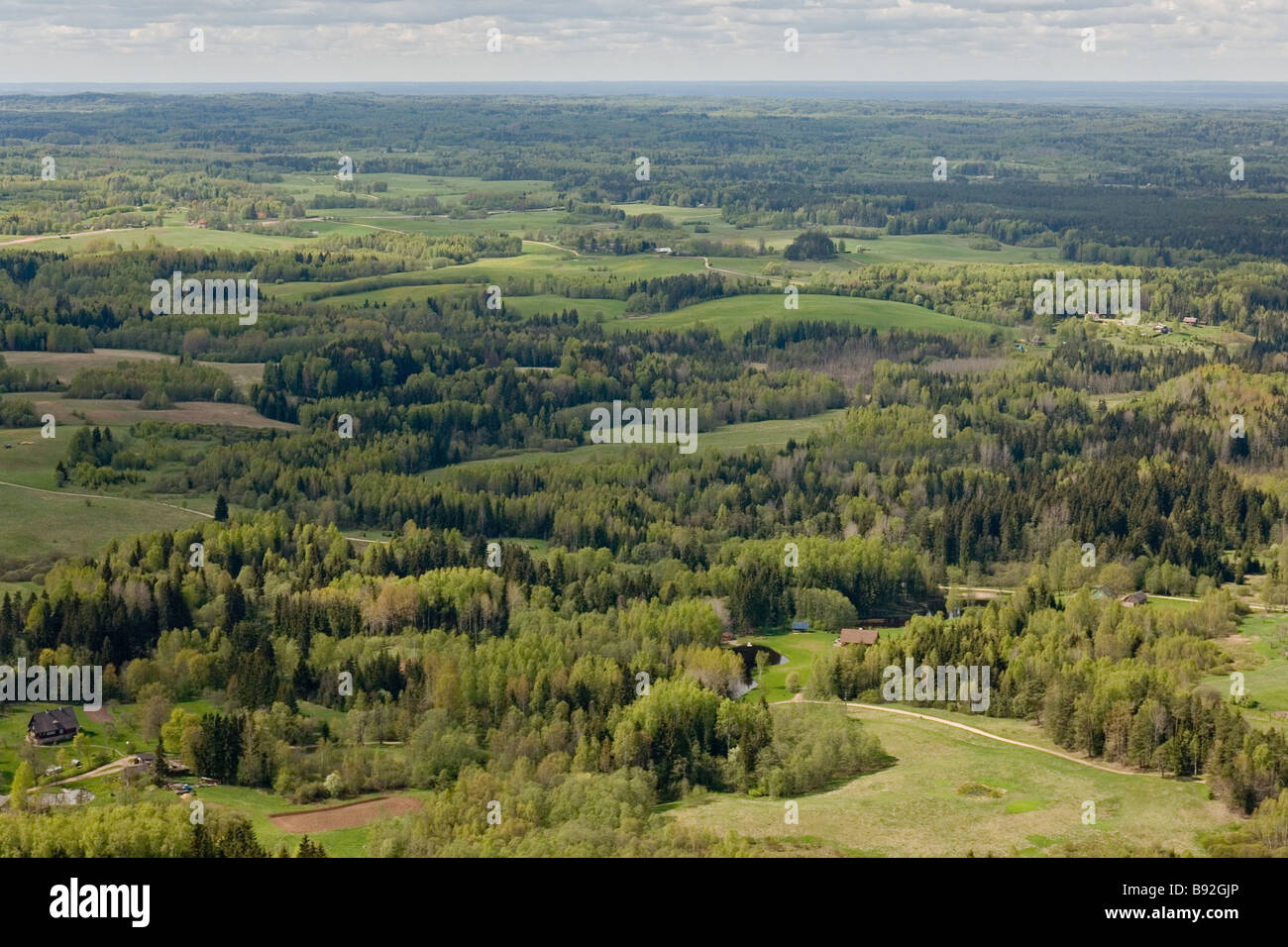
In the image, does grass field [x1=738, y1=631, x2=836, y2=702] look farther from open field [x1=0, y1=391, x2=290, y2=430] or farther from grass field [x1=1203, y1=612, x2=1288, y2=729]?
open field [x1=0, y1=391, x2=290, y2=430]

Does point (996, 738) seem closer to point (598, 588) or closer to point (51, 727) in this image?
point (598, 588)

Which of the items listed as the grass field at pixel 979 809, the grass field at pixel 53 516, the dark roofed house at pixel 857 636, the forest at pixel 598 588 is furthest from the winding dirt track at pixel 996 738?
the grass field at pixel 53 516

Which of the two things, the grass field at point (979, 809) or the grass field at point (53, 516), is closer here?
the grass field at point (979, 809)

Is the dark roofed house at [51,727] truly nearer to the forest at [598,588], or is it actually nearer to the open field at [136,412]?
the forest at [598,588]

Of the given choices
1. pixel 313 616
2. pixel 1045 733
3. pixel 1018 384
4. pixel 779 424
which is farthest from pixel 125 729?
pixel 1018 384

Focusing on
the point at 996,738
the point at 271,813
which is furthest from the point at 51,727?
the point at 996,738

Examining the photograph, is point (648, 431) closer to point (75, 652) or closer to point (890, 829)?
point (75, 652)
